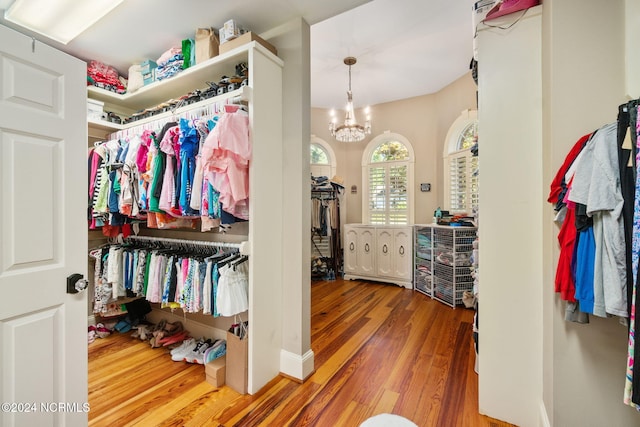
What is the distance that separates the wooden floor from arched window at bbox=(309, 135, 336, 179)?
10.2ft

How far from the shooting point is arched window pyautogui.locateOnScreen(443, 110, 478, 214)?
12.7 ft

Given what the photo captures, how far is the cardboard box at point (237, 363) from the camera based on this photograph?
1.77m

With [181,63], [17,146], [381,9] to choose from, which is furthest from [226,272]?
[381,9]

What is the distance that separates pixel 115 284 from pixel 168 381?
1048mm

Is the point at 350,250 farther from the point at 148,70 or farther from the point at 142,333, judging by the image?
the point at 148,70

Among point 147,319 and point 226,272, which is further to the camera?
point 147,319

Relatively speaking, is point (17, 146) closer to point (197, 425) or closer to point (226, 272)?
point (226, 272)

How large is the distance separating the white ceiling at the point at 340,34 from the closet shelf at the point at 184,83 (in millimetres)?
330

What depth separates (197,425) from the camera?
59.3 inches

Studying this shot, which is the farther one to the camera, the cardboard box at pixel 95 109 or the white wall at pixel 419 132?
the white wall at pixel 419 132

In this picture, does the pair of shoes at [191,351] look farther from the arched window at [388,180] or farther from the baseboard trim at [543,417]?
the arched window at [388,180]

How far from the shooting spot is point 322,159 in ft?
17.4

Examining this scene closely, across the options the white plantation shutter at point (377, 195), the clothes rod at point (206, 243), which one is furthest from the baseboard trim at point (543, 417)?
the white plantation shutter at point (377, 195)

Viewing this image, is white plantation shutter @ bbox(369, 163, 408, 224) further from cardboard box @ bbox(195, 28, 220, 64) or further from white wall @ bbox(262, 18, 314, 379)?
cardboard box @ bbox(195, 28, 220, 64)
